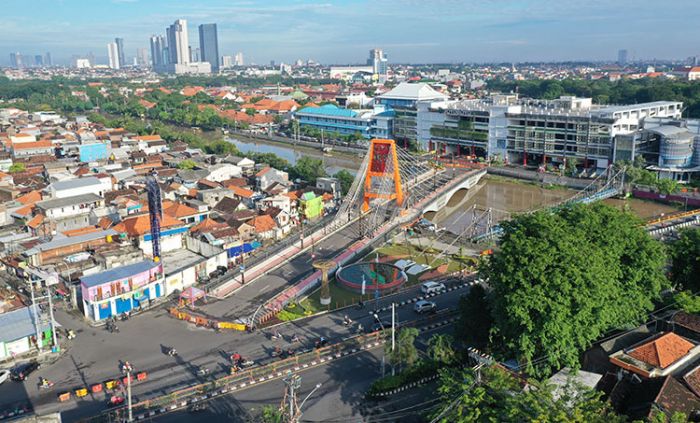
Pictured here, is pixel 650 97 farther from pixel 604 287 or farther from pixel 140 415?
pixel 140 415

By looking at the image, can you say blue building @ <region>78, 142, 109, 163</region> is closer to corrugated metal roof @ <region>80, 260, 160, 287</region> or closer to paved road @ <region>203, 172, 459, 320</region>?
paved road @ <region>203, 172, 459, 320</region>

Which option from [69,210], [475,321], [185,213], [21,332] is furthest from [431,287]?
[69,210]

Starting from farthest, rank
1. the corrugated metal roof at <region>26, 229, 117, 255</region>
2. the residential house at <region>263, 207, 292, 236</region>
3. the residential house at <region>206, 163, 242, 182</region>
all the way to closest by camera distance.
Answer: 1. the residential house at <region>206, 163, 242, 182</region>
2. the residential house at <region>263, 207, 292, 236</region>
3. the corrugated metal roof at <region>26, 229, 117, 255</region>

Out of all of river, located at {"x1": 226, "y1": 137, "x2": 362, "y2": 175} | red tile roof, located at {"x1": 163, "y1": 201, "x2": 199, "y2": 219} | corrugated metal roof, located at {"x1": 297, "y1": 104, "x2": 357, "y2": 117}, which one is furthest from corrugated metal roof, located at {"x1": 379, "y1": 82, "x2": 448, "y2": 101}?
red tile roof, located at {"x1": 163, "y1": 201, "x2": 199, "y2": 219}

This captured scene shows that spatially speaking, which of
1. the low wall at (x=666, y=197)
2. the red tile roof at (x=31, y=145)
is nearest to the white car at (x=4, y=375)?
the low wall at (x=666, y=197)

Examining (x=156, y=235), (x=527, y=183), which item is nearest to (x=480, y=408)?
(x=156, y=235)
